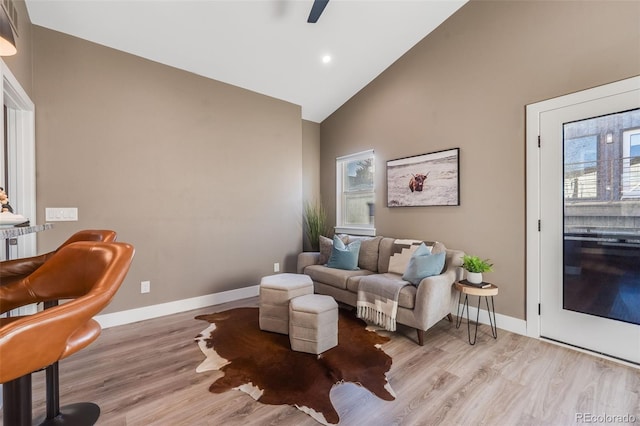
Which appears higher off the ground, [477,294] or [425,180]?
Result: [425,180]

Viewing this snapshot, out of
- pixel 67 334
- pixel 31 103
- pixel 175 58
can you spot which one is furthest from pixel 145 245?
pixel 67 334

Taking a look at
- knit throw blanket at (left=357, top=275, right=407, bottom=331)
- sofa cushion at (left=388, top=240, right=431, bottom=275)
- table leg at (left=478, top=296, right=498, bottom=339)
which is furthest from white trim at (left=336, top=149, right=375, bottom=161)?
table leg at (left=478, top=296, right=498, bottom=339)

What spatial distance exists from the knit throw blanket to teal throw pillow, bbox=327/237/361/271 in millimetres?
551

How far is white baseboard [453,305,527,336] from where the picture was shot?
2.67 m

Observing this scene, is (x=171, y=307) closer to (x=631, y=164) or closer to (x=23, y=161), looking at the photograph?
(x=23, y=161)

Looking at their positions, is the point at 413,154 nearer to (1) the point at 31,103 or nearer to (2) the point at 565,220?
(2) the point at 565,220

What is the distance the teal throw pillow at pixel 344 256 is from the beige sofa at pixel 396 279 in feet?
0.27

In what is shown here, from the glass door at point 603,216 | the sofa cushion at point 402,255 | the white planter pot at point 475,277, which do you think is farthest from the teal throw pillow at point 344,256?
the glass door at point 603,216

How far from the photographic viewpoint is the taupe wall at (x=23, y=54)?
210 centimetres

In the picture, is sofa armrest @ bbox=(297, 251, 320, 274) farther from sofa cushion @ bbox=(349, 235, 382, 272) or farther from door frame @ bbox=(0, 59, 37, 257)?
door frame @ bbox=(0, 59, 37, 257)

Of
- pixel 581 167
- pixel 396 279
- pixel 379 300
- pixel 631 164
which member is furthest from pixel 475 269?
pixel 631 164

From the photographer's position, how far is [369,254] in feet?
11.8

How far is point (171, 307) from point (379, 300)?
237cm

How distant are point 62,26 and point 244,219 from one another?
2603mm
